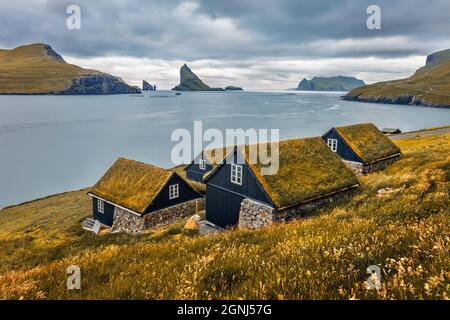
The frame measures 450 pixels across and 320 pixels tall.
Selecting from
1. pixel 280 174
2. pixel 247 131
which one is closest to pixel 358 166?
pixel 280 174

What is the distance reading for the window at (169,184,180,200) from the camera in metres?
34.2

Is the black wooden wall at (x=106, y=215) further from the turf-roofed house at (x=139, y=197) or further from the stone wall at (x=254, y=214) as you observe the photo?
the stone wall at (x=254, y=214)

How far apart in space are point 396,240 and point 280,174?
19292 mm

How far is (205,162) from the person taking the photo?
54781 millimetres

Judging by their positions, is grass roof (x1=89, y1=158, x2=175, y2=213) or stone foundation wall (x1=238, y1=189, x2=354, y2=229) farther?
grass roof (x1=89, y1=158, x2=175, y2=213)

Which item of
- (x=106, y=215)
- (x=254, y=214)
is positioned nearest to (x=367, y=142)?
(x=254, y=214)

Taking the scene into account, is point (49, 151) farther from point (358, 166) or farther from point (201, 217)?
point (358, 166)

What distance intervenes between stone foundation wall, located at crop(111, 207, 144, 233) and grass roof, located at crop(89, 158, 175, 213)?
1.09 m

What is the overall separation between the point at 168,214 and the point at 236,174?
38.2 ft

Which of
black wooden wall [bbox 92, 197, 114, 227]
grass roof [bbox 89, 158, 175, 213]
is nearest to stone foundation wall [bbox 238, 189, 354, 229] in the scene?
grass roof [bbox 89, 158, 175, 213]

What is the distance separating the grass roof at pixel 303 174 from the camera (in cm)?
2423

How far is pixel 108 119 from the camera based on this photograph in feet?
541

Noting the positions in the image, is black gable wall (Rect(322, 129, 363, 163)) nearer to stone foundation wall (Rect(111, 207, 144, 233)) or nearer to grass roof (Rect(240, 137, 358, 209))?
grass roof (Rect(240, 137, 358, 209))
